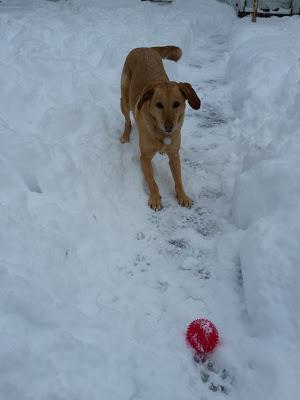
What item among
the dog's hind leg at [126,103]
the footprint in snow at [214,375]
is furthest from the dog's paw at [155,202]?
the footprint in snow at [214,375]

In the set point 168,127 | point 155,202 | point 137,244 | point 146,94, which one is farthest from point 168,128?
point 137,244

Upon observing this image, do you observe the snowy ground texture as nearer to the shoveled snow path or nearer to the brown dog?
the shoveled snow path

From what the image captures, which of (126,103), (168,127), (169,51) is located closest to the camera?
(168,127)

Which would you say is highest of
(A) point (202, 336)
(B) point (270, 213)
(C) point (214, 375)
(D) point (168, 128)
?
(D) point (168, 128)

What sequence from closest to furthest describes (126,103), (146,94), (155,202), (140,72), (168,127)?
(168,127)
(146,94)
(155,202)
(140,72)
(126,103)

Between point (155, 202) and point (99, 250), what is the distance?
34.7 inches

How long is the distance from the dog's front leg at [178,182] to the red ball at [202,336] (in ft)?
4.74

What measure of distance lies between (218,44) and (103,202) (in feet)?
19.8

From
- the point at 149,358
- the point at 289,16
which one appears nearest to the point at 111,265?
the point at 149,358

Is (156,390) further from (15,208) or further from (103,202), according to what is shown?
(103,202)

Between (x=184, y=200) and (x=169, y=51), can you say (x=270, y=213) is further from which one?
(x=169, y=51)

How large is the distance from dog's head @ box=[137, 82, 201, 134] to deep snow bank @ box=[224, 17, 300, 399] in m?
0.73

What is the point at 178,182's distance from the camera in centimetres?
364

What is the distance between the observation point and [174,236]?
321cm
